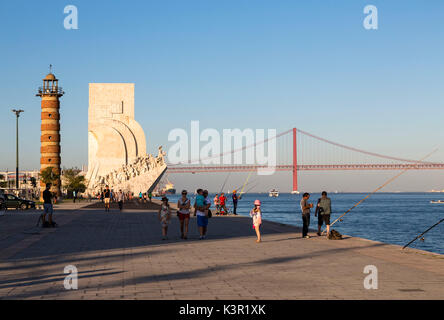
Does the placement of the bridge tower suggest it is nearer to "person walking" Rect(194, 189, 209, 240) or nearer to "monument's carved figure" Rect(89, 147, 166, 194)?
"monument's carved figure" Rect(89, 147, 166, 194)

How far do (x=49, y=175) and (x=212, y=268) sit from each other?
58460 mm

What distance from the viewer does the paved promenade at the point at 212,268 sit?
7.34m

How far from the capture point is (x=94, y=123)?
108m

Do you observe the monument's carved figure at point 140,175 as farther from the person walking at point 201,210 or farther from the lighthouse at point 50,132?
the person walking at point 201,210

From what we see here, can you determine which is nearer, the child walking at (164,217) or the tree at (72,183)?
the child walking at (164,217)

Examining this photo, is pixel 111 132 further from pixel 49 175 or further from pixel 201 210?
pixel 201 210

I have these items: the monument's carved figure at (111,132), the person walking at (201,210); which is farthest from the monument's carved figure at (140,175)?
the person walking at (201,210)

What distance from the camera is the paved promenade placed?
734cm

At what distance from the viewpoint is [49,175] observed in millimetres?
65250

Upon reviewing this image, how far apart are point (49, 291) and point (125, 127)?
3905 inches

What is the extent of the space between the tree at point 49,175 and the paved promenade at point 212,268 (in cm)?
5045

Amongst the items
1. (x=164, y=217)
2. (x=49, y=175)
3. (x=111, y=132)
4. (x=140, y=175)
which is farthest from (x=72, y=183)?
(x=164, y=217)

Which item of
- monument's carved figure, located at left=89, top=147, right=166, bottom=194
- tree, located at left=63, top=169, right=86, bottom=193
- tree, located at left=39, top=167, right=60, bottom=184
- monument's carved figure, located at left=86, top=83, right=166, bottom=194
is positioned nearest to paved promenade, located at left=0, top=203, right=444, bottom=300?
tree, located at left=39, top=167, right=60, bottom=184

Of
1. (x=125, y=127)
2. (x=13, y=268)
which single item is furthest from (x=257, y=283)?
(x=125, y=127)
